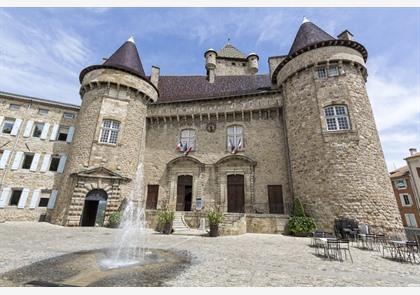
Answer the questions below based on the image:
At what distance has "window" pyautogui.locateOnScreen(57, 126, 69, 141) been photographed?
15.6 meters

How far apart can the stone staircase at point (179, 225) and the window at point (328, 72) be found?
1144 cm

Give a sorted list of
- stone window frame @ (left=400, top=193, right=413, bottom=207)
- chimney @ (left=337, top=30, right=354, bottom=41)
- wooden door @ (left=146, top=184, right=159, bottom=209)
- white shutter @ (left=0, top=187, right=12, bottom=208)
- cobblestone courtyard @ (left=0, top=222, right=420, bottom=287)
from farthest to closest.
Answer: stone window frame @ (left=400, top=193, right=413, bottom=207) → wooden door @ (left=146, top=184, right=159, bottom=209) → chimney @ (left=337, top=30, right=354, bottom=41) → white shutter @ (left=0, top=187, right=12, bottom=208) → cobblestone courtyard @ (left=0, top=222, right=420, bottom=287)

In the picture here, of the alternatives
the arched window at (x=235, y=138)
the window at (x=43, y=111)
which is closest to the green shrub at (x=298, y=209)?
the arched window at (x=235, y=138)

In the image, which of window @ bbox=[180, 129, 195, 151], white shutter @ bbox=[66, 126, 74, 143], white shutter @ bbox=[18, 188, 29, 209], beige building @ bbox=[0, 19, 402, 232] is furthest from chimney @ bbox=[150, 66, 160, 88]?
white shutter @ bbox=[18, 188, 29, 209]

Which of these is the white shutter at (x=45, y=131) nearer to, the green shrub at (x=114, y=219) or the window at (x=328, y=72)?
the green shrub at (x=114, y=219)

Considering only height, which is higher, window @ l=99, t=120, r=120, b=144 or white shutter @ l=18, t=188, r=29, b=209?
window @ l=99, t=120, r=120, b=144

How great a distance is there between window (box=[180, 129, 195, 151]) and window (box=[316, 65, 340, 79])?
29.6ft

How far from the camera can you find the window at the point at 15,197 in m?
13.4

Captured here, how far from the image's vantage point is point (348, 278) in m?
3.86

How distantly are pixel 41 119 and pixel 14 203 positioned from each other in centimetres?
608

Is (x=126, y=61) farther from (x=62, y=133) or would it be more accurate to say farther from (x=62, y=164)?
(x=62, y=164)

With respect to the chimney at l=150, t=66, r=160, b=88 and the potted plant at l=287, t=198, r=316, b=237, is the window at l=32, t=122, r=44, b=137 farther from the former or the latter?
the potted plant at l=287, t=198, r=316, b=237

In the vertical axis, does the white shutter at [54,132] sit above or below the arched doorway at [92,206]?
above

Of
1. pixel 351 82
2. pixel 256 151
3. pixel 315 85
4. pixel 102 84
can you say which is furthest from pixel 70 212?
pixel 351 82
